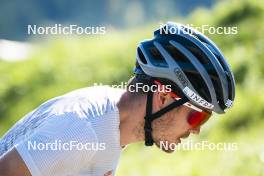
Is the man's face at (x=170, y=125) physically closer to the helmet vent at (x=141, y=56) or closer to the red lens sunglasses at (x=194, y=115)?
the red lens sunglasses at (x=194, y=115)

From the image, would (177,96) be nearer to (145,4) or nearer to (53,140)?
(53,140)

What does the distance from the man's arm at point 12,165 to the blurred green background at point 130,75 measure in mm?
4381

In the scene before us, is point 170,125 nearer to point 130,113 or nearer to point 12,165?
point 130,113

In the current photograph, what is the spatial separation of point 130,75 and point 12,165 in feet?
35.7

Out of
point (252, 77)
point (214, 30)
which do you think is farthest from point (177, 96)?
point (214, 30)

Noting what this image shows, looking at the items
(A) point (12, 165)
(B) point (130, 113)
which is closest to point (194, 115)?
(B) point (130, 113)

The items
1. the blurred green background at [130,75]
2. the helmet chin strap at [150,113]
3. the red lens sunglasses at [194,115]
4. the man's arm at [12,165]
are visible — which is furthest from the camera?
the blurred green background at [130,75]

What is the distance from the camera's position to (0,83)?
1656 cm

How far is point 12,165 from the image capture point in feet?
12.4

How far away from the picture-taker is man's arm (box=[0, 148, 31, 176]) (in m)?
3.74

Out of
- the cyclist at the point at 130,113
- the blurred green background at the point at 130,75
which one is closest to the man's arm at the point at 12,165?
the cyclist at the point at 130,113

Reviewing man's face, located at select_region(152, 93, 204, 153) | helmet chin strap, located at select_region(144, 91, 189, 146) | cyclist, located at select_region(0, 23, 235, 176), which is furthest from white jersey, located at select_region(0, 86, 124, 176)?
man's face, located at select_region(152, 93, 204, 153)

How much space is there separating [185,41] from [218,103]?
434 millimetres

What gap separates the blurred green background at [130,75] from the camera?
882cm
